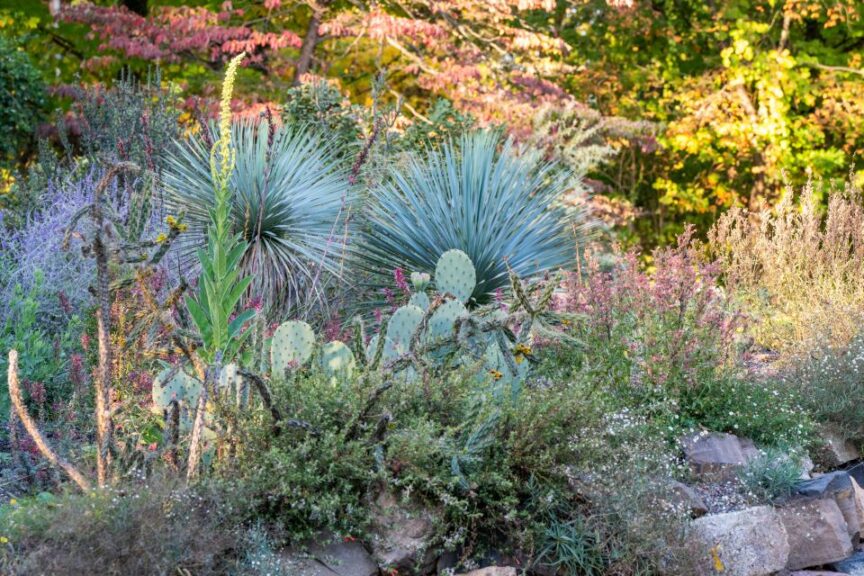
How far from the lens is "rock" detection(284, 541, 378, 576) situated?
11.7 feet

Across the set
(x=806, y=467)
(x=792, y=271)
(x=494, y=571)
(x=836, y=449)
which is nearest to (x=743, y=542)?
(x=806, y=467)

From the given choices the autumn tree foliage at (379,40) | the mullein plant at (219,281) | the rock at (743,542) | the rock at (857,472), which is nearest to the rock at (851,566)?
the rock at (743,542)

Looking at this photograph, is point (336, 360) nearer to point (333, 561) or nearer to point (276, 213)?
point (333, 561)

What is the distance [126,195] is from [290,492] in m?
3.89

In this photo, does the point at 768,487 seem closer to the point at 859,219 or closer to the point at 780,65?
the point at 859,219

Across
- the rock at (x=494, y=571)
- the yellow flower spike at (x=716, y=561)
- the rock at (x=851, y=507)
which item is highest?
the rock at (x=494, y=571)

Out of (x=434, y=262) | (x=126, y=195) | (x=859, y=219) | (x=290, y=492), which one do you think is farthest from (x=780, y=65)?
(x=290, y=492)

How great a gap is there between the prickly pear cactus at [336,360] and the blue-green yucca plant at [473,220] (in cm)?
238

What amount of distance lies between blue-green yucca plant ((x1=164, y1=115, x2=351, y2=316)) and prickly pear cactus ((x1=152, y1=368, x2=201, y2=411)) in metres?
2.08

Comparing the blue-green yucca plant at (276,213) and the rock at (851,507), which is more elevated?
the blue-green yucca plant at (276,213)

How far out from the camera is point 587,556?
3.93m

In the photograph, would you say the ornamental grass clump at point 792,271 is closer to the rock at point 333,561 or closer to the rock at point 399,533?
the rock at point 399,533

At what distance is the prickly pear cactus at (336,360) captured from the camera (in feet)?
14.3

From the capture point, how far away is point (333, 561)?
3611 millimetres
